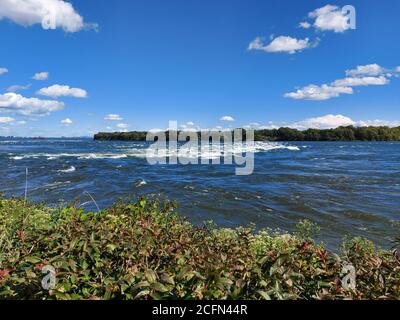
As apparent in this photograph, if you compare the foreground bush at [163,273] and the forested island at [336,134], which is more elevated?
the forested island at [336,134]

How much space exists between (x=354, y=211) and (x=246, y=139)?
4298 inches

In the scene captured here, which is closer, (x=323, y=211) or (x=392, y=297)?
(x=392, y=297)

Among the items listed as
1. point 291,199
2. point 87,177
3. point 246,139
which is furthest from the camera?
point 246,139

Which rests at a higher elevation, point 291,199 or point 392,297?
point 392,297

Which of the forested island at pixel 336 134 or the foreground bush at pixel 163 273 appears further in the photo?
the forested island at pixel 336 134

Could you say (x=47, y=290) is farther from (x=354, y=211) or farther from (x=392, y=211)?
(x=392, y=211)

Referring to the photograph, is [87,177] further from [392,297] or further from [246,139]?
[246,139]

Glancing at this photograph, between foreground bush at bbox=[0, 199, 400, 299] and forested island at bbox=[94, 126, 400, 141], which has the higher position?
forested island at bbox=[94, 126, 400, 141]

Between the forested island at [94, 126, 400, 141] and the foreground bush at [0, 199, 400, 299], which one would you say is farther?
the forested island at [94, 126, 400, 141]

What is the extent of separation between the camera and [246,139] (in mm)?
121750

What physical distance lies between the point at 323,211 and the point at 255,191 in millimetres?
4954

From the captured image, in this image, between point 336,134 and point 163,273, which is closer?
point 163,273
